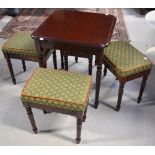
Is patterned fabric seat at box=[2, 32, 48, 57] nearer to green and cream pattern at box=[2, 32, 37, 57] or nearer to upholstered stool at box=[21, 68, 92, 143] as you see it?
green and cream pattern at box=[2, 32, 37, 57]

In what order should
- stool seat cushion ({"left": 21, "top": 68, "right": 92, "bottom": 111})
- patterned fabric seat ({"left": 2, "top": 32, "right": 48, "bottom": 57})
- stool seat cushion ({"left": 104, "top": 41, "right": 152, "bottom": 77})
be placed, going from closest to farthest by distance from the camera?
1. stool seat cushion ({"left": 21, "top": 68, "right": 92, "bottom": 111})
2. stool seat cushion ({"left": 104, "top": 41, "right": 152, "bottom": 77})
3. patterned fabric seat ({"left": 2, "top": 32, "right": 48, "bottom": 57})

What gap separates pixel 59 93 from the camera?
51.8 inches

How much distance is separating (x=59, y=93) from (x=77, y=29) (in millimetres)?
511

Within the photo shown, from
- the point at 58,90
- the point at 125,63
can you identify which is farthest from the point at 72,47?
the point at 125,63

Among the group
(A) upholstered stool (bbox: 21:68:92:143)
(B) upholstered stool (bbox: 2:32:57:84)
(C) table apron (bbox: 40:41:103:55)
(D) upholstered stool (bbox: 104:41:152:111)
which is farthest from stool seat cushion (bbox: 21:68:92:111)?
(B) upholstered stool (bbox: 2:32:57:84)

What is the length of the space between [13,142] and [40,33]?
2.83 feet

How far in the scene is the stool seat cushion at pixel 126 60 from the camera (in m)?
1.59

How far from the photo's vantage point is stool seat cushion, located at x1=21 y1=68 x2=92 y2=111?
1283 mm

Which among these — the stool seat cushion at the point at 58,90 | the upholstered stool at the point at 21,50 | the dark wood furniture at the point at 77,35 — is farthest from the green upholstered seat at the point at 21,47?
the stool seat cushion at the point at 58,90

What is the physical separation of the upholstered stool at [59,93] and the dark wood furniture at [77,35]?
0.19m

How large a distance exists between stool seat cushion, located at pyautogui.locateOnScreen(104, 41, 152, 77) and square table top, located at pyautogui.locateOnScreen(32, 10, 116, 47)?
0.83 feet

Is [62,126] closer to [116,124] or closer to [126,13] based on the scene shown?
[116,124]

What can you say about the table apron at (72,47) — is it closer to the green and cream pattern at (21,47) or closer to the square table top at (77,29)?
the square table top at (77,29)
